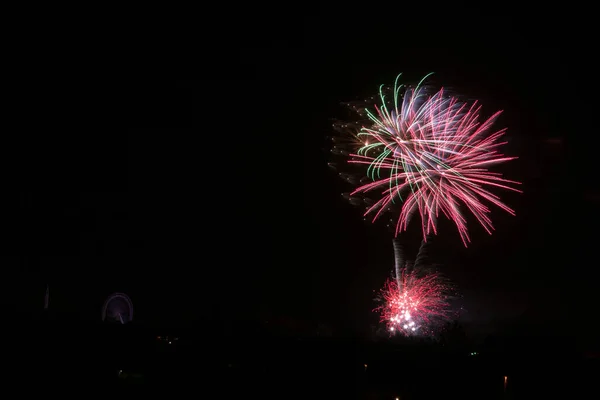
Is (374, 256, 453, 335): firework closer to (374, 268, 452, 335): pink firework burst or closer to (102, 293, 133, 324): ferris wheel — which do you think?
(374, 268, 452, 335): pink firework burst

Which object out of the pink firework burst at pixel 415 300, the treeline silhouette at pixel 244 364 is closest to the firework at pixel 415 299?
the pink firework burst at pixel 415 300

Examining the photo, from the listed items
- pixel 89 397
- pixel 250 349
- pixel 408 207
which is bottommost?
pixel 89 397

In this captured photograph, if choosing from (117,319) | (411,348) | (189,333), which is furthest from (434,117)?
(117,319)

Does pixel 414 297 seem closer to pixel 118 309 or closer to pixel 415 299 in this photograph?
pixel 415 299

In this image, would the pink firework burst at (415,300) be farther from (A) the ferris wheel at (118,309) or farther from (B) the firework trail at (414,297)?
(A) the ferris wheel at (118,309)

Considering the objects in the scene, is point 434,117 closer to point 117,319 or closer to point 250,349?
point 250,349

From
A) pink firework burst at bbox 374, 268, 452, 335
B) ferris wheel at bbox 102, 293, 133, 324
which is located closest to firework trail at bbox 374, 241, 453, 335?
pink firework burst at bbox 374, 268, 452, 335
